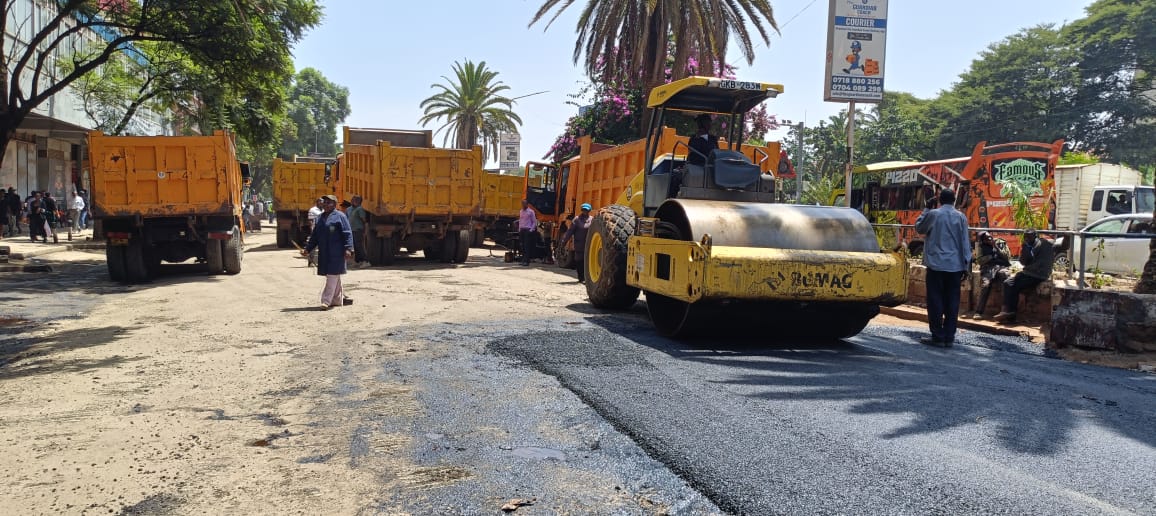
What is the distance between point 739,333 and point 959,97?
36.1m

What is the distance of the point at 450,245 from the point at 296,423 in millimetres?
13252

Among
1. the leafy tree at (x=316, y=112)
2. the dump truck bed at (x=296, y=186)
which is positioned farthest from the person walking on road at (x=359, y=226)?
the leafy tree at (x=316, y=112)

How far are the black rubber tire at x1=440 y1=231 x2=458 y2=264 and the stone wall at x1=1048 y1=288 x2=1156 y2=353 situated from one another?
12.4 metres

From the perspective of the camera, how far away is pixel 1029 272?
9078 mm

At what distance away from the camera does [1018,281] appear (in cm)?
922

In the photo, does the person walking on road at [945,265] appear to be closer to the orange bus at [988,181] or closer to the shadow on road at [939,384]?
the shadow on road at [939,384]

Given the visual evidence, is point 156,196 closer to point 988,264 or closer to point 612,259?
point 612,259

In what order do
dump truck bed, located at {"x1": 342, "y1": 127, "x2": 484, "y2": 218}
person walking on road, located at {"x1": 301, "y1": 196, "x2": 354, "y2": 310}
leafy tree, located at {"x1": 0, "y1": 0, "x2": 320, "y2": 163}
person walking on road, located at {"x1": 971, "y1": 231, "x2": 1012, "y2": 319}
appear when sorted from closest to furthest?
1. person walking on road, located at {"x1": 971, "y1": 231, "x2": 1012, "y2": 319}
2. person walking on road, located at {"x1": 301, "y1": 196, "x2": 354, "y2": 310}
3. leafy tree, located at {"x1": 0, "y1": 0, "x2": 320, "y2": 163}
4. dump truck bed, located at {"x1": 342, "y1": 127, "x2": 484, "y2": 218}

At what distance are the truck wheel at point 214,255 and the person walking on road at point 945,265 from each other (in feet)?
37.4

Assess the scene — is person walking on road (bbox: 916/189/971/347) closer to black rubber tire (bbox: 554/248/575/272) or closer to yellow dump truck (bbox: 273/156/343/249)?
black rubber tire (bbox: 554/248/575/272)

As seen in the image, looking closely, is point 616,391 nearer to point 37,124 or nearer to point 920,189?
point 920,189

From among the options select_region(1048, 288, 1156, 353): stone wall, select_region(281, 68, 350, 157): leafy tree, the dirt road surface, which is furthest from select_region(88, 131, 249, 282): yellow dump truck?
select_region(281, 68, 350, 157): leafy tree

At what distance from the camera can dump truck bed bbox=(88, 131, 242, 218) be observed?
1348cm

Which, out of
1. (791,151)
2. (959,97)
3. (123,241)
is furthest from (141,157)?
(791,151)
